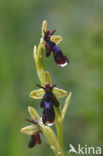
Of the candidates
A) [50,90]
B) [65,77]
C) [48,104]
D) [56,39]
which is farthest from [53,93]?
[65,77]

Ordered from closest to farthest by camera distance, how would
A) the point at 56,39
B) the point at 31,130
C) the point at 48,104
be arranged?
the point at 48,104 → the point at 56,39 → the point at 31,130

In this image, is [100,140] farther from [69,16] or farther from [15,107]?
[69,16]

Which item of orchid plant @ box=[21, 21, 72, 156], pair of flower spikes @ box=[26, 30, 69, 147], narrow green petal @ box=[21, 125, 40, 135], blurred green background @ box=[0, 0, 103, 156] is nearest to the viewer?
pair of flower spikes @ box=[26, 30, 69, 147]

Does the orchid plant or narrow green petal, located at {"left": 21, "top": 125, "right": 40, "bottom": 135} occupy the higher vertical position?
the orchid plant

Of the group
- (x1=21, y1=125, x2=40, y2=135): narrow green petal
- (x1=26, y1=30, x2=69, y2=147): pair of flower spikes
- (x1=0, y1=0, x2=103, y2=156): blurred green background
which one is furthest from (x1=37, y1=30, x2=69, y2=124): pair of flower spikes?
(x1=0, y1=0, x2=103, y2=156): blurred green background

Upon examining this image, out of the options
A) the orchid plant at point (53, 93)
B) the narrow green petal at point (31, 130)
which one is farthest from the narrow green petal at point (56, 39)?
the narrow green petal at point (31, 130)

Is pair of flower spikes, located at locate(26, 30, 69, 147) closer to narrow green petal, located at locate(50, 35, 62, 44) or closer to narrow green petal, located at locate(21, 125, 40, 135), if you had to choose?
narrow green petal, located at locate(50, 35, 62, 44)

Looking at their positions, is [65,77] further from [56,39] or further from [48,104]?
[48,104]

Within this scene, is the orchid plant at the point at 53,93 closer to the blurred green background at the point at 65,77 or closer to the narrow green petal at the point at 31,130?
the narrow green petal at the point at 31,130

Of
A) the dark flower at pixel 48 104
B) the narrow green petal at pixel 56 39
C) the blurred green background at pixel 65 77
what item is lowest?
the blurred green background at pixel 65 77

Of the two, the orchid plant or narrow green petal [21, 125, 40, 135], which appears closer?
the orchid plant
